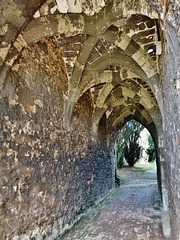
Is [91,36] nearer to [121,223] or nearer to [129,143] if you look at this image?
[121,223]

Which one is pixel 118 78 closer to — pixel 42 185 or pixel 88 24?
pixel 88 24

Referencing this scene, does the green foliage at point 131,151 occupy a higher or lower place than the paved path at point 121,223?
higher

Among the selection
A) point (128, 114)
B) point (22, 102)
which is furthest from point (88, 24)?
point (128, 114)

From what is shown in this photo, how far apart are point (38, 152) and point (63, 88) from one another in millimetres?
1713

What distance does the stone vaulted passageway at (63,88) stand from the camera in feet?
7.04

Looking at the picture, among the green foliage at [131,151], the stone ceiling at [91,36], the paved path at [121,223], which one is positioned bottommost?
the paved path at [121,223]

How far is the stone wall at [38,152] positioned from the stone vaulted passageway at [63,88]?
14 millimetres

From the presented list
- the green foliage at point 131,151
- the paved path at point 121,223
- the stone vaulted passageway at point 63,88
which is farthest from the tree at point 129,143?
the stone vaulted passageway at point 63,88

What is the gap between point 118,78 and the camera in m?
4.98

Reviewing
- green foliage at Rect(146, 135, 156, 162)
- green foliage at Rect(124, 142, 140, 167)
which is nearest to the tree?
green foliage at Rect(124, 142, 140, 167)

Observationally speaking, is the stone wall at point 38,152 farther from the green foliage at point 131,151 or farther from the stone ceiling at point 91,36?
the green foliage at point 131,151

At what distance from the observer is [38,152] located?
2.89m

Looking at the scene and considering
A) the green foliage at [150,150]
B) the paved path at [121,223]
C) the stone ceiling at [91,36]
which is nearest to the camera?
the stone ceiling at [91,36]

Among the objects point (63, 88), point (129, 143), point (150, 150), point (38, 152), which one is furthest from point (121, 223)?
point (150, 150)
